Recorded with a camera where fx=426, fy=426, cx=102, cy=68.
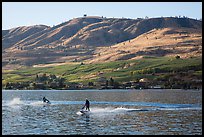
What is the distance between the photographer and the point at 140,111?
3605 inches

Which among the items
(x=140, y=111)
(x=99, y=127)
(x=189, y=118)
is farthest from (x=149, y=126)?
(x=140, y=111)

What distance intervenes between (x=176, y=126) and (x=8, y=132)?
2459cm

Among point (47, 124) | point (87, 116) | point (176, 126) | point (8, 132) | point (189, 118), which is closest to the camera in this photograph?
point (8, 132)

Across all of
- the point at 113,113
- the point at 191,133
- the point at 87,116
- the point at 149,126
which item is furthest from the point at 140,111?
the point at 191,133

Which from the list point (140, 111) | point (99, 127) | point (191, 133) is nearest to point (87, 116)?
point (140, 111)

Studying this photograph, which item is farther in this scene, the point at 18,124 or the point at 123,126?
the point at 18,124

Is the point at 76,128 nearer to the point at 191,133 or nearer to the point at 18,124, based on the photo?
the point at 18,124

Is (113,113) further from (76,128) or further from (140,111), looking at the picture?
(76,128)

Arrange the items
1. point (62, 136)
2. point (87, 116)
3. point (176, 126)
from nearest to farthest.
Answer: point (62, 136) → point (176, 126) → point (87, 116)

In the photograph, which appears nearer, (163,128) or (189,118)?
(163,128)

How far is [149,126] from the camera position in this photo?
64.4 metres

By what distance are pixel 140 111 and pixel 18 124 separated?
30.9m

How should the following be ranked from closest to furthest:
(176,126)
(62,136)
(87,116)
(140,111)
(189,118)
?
(62,136) < (176,126) < (189,118) < (87,116) < (140,111)

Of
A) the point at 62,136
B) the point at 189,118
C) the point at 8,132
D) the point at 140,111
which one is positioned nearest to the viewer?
the point at 62,136
